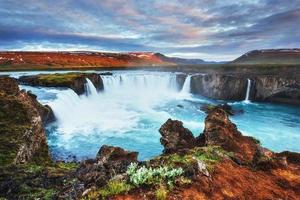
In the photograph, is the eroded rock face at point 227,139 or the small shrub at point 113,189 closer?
the small shrub at point 113,189

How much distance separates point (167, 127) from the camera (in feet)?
66.3

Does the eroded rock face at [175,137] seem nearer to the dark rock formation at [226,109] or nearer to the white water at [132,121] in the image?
the white water at [132,121]

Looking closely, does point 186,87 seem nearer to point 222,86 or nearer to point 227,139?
point 222,86

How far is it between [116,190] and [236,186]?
3592mm

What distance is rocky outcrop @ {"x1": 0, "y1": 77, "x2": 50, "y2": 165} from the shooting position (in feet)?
45.6

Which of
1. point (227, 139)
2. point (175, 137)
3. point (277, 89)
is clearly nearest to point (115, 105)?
point (175, 137)

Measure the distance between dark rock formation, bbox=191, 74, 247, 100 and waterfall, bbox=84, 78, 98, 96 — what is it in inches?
901

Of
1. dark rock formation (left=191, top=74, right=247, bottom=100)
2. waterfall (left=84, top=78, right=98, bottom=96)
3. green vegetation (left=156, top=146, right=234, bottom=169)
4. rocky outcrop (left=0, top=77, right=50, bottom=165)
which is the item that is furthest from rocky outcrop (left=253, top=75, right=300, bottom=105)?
green vegetation (left=156, top=146, right=234, bottom=169)

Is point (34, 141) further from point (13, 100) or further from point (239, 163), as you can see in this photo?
point (239, 163)

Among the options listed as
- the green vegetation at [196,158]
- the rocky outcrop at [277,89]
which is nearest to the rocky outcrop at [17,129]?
the green vegetation at [196,158]

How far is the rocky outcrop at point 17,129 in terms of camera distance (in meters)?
13.9

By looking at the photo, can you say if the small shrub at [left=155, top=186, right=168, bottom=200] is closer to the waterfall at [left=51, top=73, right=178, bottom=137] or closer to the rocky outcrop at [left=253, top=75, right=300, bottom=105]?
the waterfall at [left=51, top=73, right=178, bottom=137]

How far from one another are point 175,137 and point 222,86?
42886 mm

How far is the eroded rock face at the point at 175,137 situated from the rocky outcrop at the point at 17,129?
7337 millimetres
